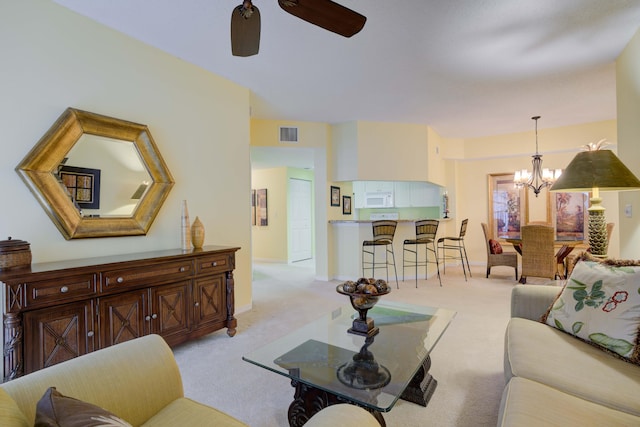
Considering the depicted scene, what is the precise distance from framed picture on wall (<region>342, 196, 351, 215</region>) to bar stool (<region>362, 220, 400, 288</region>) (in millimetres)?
883

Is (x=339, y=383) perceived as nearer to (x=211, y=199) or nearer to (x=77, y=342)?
(x=77, y=342)

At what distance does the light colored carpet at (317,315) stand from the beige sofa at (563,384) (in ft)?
1.58

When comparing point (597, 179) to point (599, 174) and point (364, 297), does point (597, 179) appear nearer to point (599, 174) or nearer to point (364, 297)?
point (599, 174)

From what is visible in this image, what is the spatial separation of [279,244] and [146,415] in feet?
21.8

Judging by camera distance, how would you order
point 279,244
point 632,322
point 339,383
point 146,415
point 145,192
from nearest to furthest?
point 146,415 → point 339,383 → point 632,322 → point 145,192 → point 279,244

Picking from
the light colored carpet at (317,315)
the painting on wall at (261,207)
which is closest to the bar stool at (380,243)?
the light colored carpet at (317,315)

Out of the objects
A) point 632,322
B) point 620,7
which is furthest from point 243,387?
point 620,7

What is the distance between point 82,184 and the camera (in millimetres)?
2471

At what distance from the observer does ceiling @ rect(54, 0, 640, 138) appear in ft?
7.95

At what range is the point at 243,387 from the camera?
2.16 metres

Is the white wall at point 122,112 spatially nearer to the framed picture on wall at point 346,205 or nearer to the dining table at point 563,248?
the framed picture on wall at point 346,205

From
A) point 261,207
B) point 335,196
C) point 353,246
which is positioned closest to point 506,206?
point 353,246

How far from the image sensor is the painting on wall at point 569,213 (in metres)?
6.05

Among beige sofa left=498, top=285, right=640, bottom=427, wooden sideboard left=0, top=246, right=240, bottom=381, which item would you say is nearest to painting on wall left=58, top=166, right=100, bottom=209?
wooden sideboard left=0, top=246, right=240, bottom=381
